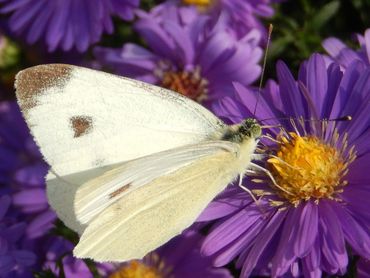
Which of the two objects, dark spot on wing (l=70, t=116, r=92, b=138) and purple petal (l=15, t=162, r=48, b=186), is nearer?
dark spot on wing (l=70, t=116, r=92, b=138)

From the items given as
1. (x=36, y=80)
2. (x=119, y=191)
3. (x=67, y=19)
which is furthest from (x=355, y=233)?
(x=67, y=19)

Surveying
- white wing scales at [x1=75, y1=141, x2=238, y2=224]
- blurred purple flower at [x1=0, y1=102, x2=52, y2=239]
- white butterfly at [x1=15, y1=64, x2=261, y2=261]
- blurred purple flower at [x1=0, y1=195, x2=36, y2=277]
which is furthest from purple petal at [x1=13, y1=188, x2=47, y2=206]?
white wing scales at [x1=75, y1=141, x2=238, y2=224]

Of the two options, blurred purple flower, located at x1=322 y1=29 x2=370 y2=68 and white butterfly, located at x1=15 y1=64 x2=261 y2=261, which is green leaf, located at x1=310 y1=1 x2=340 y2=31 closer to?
blurred purple flower, located at x1=322 y1=29 x2=370 y2=68

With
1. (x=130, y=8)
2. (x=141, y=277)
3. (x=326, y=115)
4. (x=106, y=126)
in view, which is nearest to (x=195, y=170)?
(x=106, y=126)

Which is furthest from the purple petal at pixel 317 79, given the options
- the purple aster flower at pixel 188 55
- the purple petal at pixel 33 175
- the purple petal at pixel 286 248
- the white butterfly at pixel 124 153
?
the purple petal at pixel 33 175

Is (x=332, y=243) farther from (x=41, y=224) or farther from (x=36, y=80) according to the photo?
(x=41, y=224)

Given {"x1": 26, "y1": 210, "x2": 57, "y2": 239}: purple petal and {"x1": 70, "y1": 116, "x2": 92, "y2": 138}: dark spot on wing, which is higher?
{"x1": 70, "y1": 116, "x2": 92, "y2": 138}: dark spot on wing
